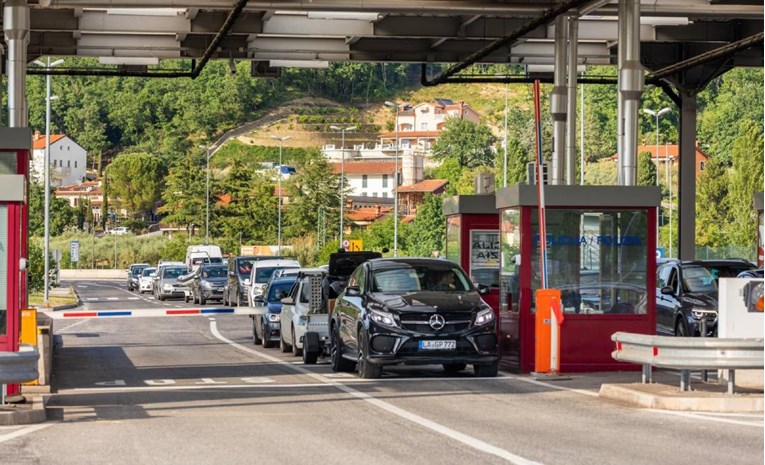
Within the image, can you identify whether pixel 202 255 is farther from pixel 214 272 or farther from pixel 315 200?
pixel 315 200

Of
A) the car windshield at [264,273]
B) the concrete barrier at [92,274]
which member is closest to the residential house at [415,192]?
the concrete barrier at [92,274]

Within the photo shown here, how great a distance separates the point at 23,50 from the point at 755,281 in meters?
10.5

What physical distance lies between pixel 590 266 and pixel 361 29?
10272 millimetres

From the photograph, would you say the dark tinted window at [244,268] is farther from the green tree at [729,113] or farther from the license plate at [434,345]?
the green tree at [729,113]

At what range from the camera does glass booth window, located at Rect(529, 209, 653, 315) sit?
2347cm

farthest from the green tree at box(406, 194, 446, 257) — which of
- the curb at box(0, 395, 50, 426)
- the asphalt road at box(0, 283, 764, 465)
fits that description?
the curb at box(0, 395, 50, 426)

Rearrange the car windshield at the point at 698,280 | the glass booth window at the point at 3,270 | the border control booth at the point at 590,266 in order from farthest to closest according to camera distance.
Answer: the car windshield at the point at 698,280
the border control booth at the point at 590,266
the glass booth window at the point at 3,270

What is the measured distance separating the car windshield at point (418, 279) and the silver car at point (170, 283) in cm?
4832

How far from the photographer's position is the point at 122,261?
145 m

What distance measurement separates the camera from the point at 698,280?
30031mm

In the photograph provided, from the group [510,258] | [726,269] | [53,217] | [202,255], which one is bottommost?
[202,255]

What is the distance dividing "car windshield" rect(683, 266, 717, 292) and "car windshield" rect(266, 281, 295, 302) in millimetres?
7869

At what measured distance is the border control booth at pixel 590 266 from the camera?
76.6 feet

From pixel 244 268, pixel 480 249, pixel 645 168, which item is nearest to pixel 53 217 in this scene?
pixel 645 168
